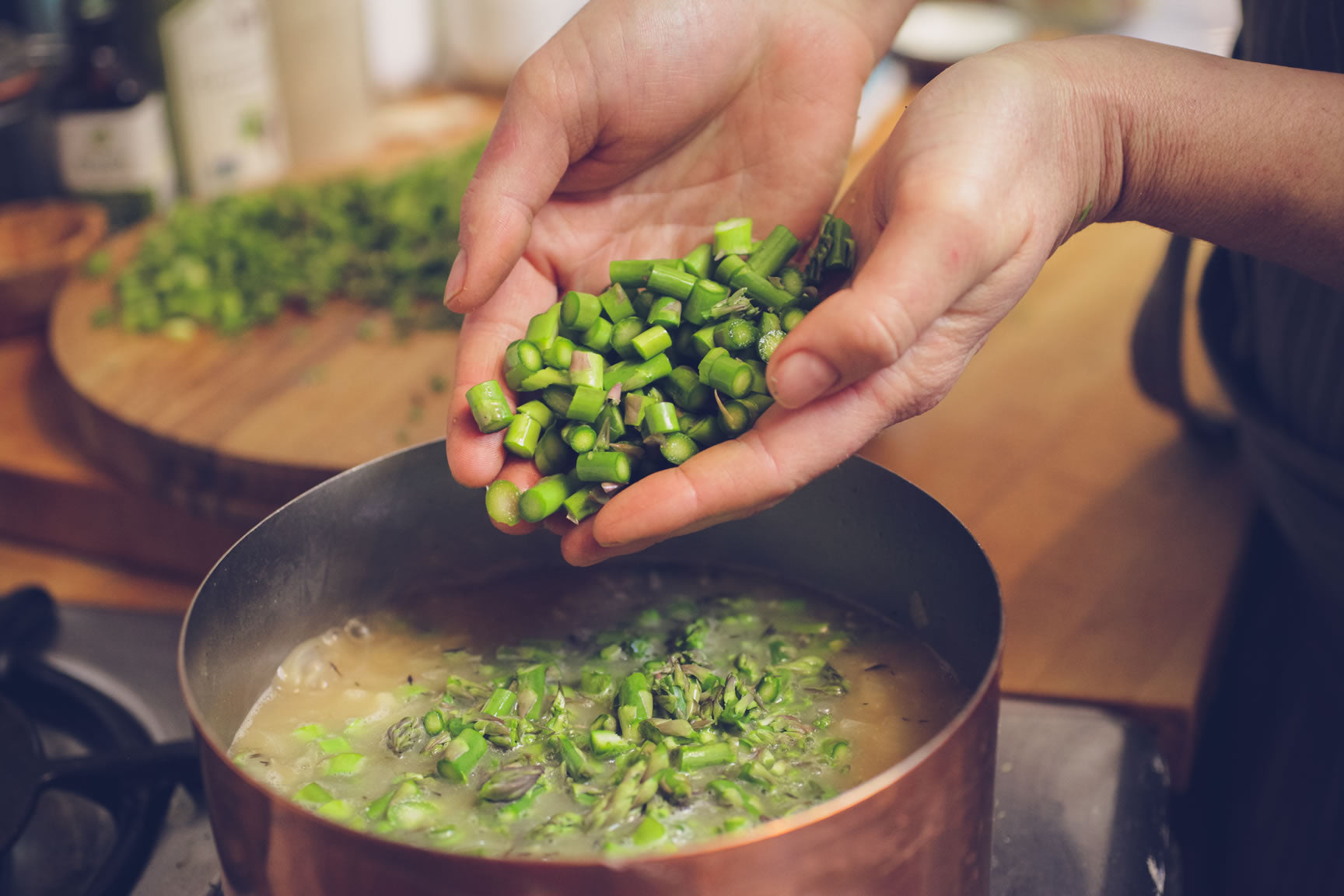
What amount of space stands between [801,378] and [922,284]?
0.36 feet

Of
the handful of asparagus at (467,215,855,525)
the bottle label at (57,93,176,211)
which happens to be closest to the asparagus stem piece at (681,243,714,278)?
the handful of asparagus at (467,215,855,525)

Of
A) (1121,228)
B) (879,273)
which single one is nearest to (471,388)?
(879,273)

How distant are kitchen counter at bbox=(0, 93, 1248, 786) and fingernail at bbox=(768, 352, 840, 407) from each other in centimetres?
53

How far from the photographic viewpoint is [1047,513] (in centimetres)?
146

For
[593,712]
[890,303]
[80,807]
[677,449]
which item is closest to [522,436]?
[677,449]

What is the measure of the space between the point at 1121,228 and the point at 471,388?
157 cm

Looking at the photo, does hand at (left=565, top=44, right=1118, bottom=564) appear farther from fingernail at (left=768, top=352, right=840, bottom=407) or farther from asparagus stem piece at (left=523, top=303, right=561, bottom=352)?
asparagus stem piece at (left=523, top=303, right=561, bottom=352)

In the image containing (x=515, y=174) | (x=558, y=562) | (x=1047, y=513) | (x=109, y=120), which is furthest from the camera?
(x=109, y=120)

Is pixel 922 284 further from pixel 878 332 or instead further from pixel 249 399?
pixel 249 399

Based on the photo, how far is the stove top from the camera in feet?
3.07

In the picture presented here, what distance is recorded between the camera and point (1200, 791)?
1.54 metres

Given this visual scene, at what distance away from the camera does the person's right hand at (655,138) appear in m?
1.06

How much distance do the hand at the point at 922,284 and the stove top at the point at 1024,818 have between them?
1.19 feet

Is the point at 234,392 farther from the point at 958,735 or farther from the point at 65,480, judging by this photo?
the point at 958,735
